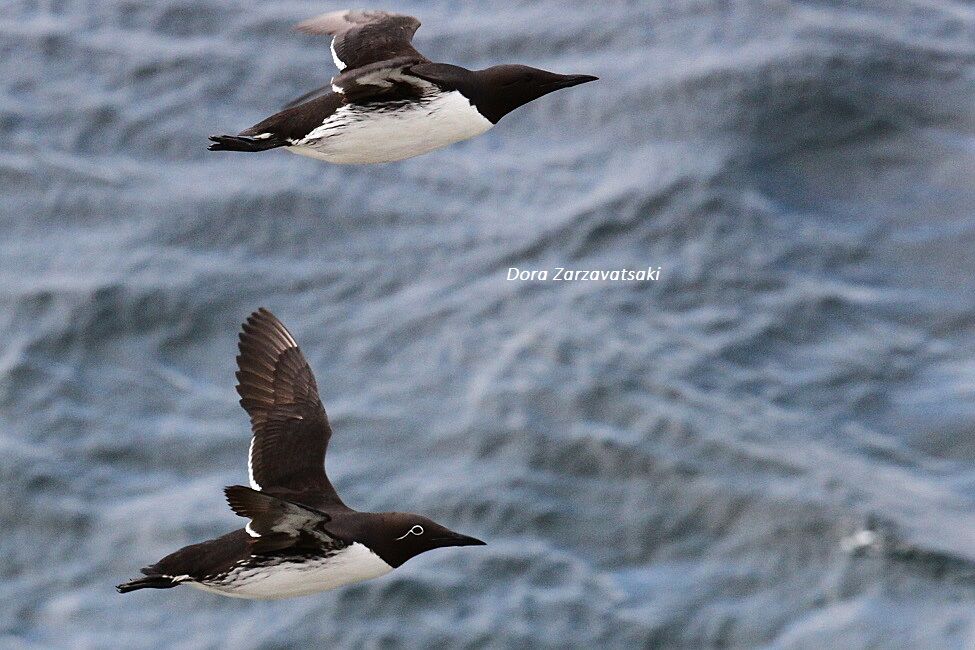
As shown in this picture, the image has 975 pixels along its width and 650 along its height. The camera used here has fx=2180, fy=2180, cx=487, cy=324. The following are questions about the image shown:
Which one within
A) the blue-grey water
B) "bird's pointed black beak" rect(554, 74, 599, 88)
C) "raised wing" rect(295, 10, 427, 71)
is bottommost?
the blue-grey water

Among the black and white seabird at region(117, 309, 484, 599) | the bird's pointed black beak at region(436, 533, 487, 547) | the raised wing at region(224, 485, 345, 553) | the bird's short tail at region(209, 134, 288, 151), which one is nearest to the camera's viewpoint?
the raised wing at region(224, 485, 345, 553)

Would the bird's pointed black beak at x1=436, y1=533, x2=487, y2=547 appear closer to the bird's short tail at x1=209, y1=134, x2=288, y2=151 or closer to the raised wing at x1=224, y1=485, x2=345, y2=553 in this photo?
the raised wing at x1=224, y1=485, x2=345, y2=553

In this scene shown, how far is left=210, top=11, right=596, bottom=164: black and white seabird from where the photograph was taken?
12.1 meters

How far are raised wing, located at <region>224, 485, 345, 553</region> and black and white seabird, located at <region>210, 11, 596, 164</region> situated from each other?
1.99 meters

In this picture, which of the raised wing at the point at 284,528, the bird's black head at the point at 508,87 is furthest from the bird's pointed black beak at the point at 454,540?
the bird's black head at the point at 508,87

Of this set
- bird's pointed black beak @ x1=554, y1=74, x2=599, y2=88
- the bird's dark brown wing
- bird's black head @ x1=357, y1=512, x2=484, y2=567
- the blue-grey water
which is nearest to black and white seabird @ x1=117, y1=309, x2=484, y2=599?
bird's black head @ x1=357, y1=512, x2=484, y2=567

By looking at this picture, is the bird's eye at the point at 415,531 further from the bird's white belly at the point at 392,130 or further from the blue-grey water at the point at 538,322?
the blue-grey water at the point at 538,322

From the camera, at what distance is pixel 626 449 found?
66.0 feet

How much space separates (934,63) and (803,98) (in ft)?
5.58

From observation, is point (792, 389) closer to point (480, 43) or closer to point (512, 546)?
point (512, 546)

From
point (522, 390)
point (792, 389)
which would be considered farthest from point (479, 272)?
point (792, 389)

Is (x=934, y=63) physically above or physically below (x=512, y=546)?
above

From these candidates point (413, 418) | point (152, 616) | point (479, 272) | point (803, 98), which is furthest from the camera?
point (803, 98)

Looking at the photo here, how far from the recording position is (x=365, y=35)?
13617mm
